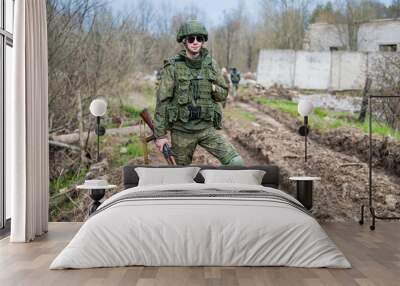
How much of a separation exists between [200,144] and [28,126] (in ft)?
7.11

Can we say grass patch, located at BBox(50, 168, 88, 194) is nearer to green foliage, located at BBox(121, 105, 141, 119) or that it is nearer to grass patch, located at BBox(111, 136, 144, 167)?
grass patch, located at BBox(111, 136, 144, 167)

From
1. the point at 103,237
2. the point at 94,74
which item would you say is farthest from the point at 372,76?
the point at 103,237

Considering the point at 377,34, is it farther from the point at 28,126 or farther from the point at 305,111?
the point at 28,126

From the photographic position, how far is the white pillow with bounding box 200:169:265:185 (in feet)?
21.3

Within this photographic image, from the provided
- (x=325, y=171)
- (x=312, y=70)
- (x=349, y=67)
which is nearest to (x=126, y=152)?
(x=325, y=171)

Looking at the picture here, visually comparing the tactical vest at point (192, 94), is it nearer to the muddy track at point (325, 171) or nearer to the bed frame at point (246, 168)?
the muddy track at point (325, 171)

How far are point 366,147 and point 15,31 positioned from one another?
428 cm

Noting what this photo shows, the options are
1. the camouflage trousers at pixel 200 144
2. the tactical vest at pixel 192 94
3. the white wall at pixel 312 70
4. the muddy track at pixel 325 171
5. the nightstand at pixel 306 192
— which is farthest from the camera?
the white wall at pixel 312 70

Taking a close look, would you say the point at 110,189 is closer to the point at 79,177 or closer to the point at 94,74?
the point at 79,177

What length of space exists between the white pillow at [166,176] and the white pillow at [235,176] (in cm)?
20

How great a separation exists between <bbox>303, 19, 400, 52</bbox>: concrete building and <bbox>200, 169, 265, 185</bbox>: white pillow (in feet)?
6.52

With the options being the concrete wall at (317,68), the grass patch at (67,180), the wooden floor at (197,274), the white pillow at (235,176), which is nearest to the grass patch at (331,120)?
the concrete wall at (317,68)

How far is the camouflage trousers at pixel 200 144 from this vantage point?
714 centimetres

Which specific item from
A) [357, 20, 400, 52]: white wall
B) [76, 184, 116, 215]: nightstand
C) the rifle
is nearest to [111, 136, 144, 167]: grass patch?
the rifle
